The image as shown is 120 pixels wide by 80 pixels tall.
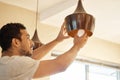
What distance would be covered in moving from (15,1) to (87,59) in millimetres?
1254

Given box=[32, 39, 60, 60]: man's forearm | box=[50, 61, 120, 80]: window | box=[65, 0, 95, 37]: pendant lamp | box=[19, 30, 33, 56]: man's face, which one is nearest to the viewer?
box=[65, 0, 95, 37]: pendant lamp

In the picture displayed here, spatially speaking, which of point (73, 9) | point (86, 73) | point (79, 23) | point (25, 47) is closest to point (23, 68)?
point (25, 47)

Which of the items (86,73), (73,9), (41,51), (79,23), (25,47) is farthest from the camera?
(86,73)

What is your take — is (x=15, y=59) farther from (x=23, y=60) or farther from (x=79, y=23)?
(x=79, y=23)

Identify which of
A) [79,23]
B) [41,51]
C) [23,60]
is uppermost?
[79,23]

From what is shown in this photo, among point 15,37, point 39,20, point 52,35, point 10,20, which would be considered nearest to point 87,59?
point 52,35

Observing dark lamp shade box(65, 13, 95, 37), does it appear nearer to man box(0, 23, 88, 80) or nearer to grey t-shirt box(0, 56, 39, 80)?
man box(0, 23, 88, 80)

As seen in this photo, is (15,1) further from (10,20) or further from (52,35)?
(52,35)

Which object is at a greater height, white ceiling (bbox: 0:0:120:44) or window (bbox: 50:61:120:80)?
white ceiling (bbox: 0:0:120:44)

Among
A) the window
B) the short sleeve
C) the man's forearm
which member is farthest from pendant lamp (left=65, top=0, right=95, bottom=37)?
the window

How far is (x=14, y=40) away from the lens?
59.6 inches

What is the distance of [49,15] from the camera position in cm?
302

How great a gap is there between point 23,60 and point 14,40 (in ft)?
0.53

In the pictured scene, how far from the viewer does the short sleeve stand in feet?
4.52
